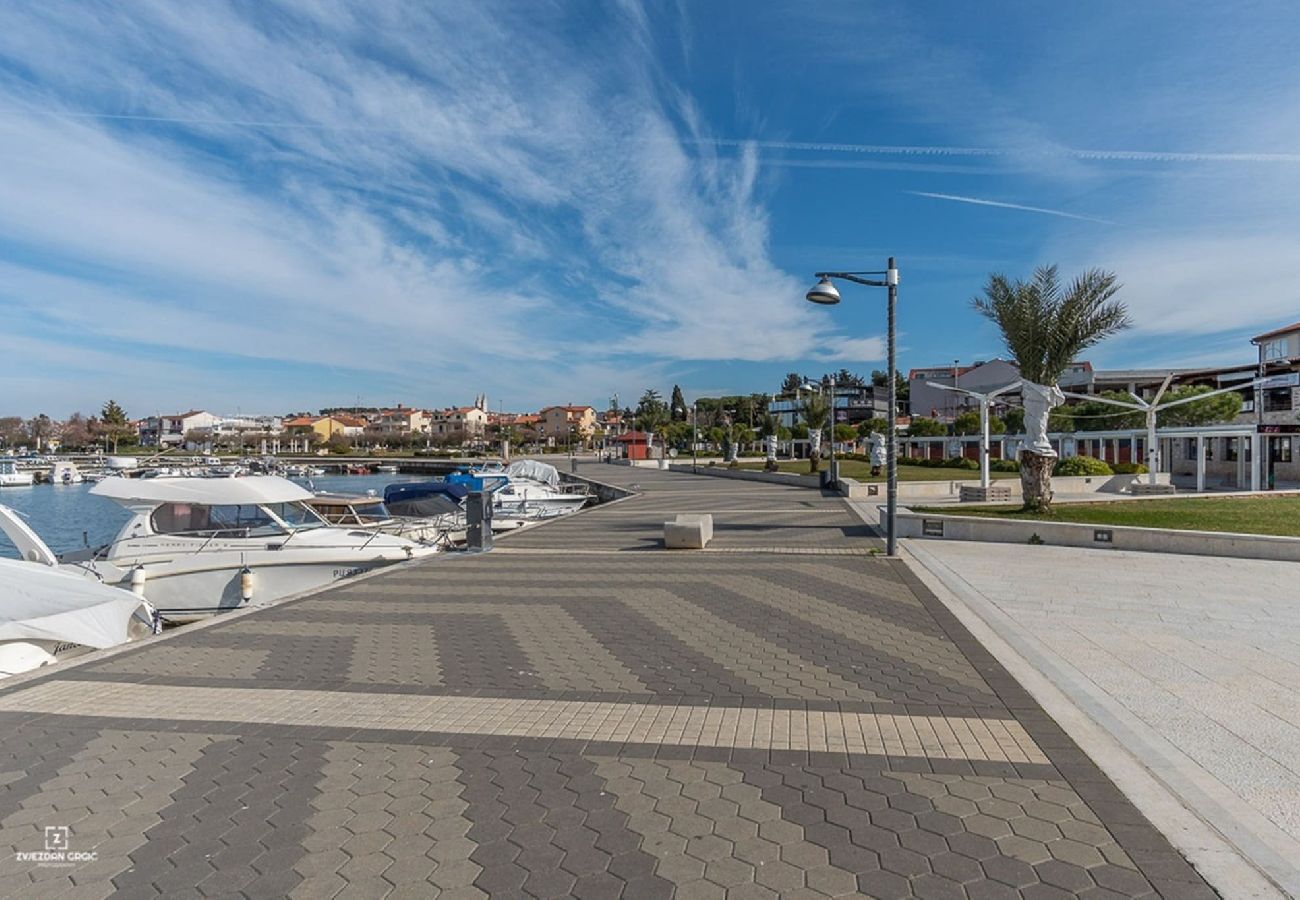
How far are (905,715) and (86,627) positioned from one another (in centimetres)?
857

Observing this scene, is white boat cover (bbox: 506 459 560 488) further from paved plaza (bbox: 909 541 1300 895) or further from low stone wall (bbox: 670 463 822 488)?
paved plaza (bbox: 909 541 1300 895)

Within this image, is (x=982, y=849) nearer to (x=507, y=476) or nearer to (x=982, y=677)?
(x=982, y=677)

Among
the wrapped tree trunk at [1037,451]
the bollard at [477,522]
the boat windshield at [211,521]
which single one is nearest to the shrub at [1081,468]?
the wrapped tree trunk at [1037,451]

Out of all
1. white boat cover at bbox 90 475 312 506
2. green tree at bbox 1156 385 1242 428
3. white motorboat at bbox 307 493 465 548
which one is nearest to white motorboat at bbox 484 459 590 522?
white motorboat at bbox 307 493 465 548

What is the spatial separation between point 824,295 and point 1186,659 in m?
7.19

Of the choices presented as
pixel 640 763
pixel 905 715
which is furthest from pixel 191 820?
pixel 905 715

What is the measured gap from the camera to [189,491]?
13.1 metres

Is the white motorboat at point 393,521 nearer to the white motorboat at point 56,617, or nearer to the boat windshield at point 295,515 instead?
the boat windshield at point 295,515

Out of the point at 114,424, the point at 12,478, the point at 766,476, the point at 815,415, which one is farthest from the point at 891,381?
the point at 114,424

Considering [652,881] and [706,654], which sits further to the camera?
[706,654]

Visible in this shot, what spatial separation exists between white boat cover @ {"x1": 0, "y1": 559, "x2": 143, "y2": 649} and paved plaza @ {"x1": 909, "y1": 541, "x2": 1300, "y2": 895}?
971 cm

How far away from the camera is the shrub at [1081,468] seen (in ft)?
93.2

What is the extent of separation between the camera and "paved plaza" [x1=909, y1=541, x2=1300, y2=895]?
3779 mm

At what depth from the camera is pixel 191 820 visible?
12.0 feet
